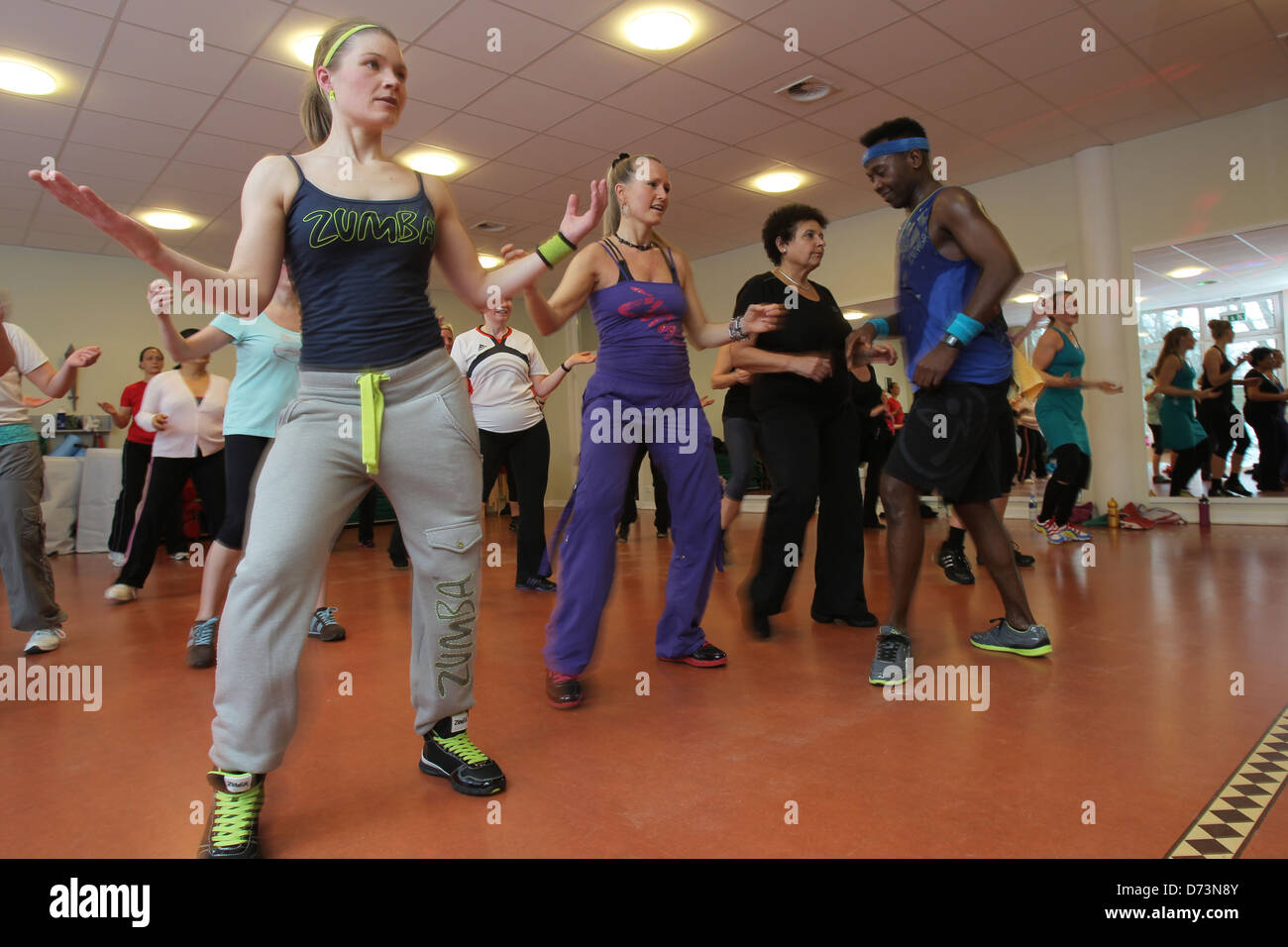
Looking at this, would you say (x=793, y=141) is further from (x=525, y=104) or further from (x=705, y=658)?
(x=705, y=658)

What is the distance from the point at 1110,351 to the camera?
7387 mm

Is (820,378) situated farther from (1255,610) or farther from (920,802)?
(1255,610)

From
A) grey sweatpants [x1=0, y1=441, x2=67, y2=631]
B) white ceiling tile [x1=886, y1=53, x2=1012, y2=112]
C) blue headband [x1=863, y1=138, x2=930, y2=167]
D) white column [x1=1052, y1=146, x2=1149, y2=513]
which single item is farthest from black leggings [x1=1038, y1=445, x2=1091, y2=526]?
grey sweatpants [x1=0, y1=441, x2=67, y2=631]

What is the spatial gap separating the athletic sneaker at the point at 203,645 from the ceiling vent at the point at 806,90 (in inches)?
211

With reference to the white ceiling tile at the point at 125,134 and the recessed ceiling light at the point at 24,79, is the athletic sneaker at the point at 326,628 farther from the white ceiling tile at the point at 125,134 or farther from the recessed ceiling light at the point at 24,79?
the white ceiling tile at the point at 125,134

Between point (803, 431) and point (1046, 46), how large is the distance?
175 inches

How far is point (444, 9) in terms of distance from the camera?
4844 millimetres

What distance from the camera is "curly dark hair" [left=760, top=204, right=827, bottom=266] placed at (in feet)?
10.2

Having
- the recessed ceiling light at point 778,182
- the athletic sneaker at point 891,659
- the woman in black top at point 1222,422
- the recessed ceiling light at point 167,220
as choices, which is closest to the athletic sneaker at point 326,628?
the athletic sneaker at point 891,659

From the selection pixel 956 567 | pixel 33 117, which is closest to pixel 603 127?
pixel 33 117

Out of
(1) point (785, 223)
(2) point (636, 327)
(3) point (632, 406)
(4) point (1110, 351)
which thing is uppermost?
(4) point (1110, 351)

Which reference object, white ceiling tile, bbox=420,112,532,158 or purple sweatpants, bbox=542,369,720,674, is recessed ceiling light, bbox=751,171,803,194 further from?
purple sweatpants, bbox=542,369,720,674

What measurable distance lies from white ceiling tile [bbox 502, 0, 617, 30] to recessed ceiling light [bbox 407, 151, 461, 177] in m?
2.51

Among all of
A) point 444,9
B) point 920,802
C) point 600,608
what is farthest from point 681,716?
point 444,9
